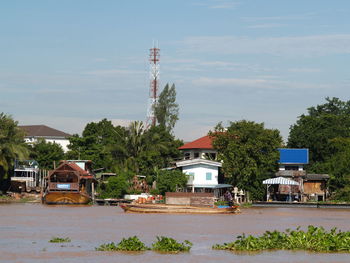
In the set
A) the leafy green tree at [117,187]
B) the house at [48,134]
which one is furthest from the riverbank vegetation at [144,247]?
the house at [48,134]

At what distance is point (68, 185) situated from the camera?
69.9 meters

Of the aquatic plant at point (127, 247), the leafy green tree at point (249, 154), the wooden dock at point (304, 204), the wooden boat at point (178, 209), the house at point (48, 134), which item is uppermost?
the house at point (48, 134)

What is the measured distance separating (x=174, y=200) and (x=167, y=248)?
98.6 feet

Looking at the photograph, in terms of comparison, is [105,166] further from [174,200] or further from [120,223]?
[120,223]

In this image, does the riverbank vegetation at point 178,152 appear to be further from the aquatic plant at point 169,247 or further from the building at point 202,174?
the aquatic plant at point 169,247

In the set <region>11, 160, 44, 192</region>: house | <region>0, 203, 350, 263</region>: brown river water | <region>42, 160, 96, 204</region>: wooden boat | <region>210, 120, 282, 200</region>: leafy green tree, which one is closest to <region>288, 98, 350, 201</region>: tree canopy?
<region>210, 120, 282, 200</region>: leafy green tree

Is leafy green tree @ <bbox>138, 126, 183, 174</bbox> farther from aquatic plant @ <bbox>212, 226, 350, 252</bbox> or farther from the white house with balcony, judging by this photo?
aquatic plant @ <bbox>212, 226, 350, 252</bbox>

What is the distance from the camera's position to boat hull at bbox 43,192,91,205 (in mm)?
68875

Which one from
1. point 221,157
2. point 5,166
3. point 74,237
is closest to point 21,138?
point 5,166

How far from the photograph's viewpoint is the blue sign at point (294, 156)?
261 feet

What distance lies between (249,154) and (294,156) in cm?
1138

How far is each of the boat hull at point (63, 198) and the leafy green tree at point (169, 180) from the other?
7.30 m

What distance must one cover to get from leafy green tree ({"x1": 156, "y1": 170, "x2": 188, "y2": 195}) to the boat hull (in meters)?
7.30

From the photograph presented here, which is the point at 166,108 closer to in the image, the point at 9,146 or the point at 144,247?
the point at 9,146
